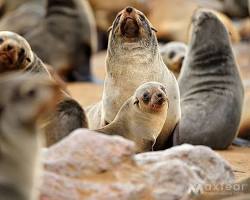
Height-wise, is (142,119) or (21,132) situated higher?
(21,132)

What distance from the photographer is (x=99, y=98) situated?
1409 centimetres

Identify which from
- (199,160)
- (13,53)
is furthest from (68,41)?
(199,160)

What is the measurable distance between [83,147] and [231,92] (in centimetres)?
484

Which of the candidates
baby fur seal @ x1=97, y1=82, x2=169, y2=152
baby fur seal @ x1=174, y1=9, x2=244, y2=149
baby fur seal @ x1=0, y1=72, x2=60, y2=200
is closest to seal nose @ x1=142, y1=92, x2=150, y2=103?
baby fur seal @ x1=97, y1=82, x2=169, y2=152

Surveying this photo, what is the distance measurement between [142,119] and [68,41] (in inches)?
343

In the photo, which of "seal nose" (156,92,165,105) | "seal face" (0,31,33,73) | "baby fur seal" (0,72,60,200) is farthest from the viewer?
"seal face" (0,31,33,73)

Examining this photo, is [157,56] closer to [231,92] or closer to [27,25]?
[231,92]

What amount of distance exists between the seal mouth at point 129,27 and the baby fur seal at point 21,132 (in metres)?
3.74

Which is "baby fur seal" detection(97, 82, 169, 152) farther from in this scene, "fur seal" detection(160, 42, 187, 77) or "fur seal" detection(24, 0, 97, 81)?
"fur seal" detection(24, 0, 97, 81)

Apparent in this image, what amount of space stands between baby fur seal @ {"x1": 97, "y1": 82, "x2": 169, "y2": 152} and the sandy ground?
77 cm

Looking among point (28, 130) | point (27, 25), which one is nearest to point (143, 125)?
point (28, 130)

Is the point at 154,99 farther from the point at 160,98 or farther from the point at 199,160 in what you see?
the point at 199,160

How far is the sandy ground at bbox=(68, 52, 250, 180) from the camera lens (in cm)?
829

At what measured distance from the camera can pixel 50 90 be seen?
5121 millimetres
